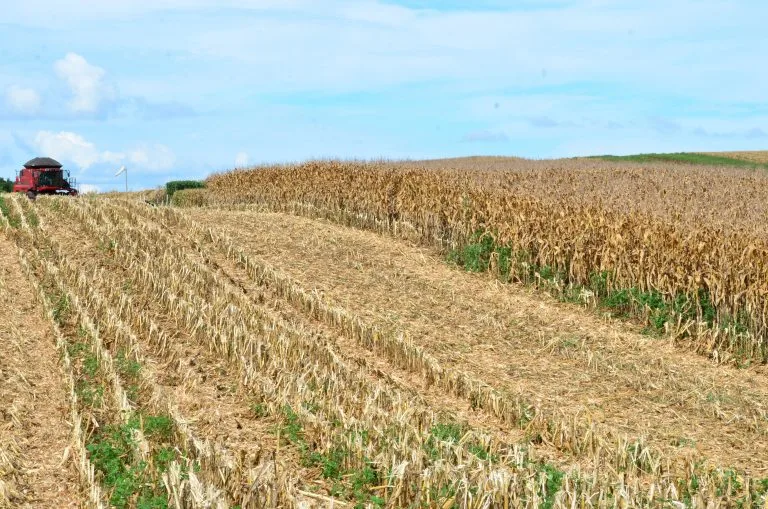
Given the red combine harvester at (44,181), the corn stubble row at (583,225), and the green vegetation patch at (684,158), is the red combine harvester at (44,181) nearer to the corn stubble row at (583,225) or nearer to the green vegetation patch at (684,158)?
the corn stubble row at (583,225)

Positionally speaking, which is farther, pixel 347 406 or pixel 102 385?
pixel 102 385

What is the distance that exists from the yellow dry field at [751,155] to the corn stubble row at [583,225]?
32896 millimetres

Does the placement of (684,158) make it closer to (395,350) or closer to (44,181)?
(44,181)

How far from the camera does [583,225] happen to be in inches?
790

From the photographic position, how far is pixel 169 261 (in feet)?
67.1

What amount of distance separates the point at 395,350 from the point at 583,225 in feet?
22.7

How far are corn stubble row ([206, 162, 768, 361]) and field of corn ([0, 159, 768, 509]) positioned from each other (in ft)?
0.25

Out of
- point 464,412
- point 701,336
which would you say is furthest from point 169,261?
point 701,336

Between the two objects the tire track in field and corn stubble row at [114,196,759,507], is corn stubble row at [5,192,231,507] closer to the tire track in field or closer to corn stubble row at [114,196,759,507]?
corn stubble row at [114,196,759,507]

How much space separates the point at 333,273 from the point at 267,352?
628cm

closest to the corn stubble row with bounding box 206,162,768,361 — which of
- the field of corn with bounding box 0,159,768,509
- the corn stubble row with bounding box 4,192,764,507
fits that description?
the field of corn with bounding box 0,159,768,509

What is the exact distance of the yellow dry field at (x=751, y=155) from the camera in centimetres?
6339

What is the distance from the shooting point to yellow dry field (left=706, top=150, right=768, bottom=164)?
2496 inches

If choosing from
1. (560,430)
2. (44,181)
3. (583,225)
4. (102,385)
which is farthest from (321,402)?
(44,181)
